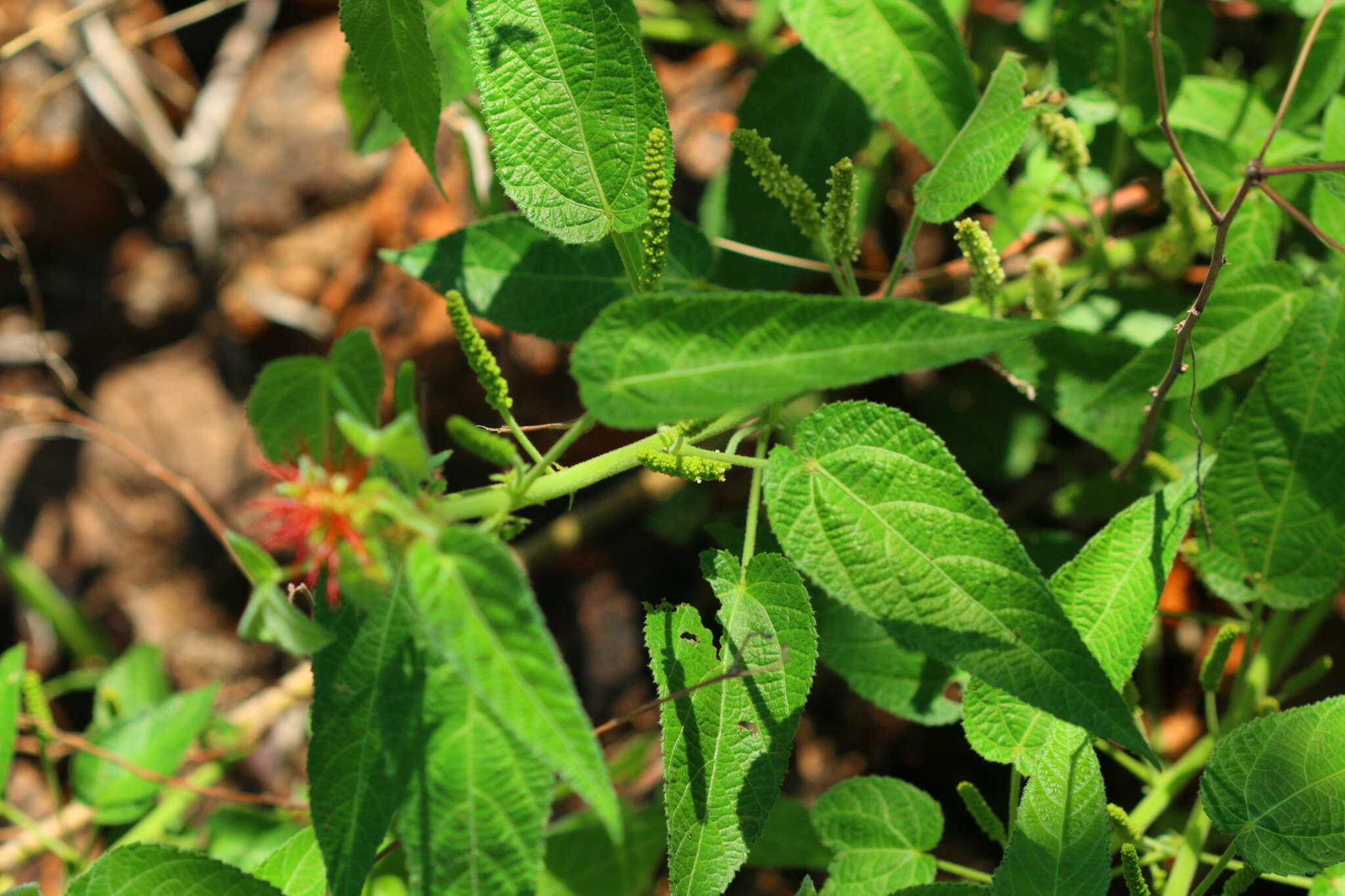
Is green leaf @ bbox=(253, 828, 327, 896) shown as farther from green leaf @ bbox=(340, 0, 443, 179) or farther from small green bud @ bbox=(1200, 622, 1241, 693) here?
small green bud @ bbox=(1200, 622, 1241, 693)

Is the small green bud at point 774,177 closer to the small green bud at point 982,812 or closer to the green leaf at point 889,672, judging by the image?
the green leaf at point 889,672

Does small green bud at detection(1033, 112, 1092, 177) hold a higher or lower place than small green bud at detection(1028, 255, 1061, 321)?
higher

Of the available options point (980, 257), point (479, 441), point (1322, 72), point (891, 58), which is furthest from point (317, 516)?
point (1322, 72)

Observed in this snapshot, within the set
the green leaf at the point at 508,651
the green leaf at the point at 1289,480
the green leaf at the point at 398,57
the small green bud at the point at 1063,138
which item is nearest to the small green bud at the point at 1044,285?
the small green bud at the point at 1063,138

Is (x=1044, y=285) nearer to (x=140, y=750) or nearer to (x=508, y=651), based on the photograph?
(x=508, y=651)

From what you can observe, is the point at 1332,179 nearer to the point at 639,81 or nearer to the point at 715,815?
the point at 639,81

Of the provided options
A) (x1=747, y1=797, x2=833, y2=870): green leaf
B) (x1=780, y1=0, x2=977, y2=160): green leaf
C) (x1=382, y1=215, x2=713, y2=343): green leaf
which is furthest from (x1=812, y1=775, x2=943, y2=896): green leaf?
(x1=780, y1=0, x2=977, y2=160): green leaf

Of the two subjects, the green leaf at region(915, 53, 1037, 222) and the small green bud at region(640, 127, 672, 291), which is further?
the green leaf at region(915, 53, 1037, 222)

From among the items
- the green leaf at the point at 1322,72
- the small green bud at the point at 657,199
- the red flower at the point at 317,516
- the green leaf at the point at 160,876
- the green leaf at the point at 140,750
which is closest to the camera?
the red flower at the point at 317,516
